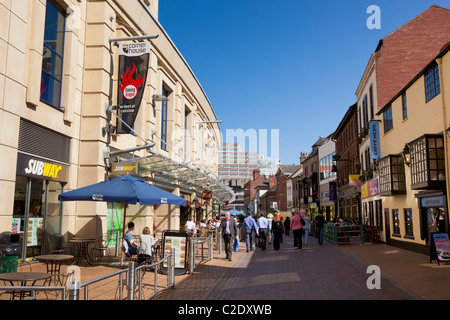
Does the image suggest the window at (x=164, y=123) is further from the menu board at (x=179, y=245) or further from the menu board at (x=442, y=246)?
the menu board at (x=442, y=246)

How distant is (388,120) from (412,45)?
273 inches

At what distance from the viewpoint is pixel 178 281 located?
9977 mm

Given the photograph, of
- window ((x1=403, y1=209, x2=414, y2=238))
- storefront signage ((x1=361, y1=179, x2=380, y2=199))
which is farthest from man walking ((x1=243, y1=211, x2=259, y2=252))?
storefront signage ((x1=361, y1=179, x2=380, y2=199))

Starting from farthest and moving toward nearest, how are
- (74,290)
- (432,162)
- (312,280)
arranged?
(432,162) < (312,280) < (74,290)

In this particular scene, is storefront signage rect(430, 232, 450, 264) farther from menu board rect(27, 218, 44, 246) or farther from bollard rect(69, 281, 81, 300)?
menu board rect(27, 218, 44, 246)

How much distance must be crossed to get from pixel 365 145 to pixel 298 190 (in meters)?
44.7

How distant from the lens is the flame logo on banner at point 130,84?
48.1 feet

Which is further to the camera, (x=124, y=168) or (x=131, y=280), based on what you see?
(x=124, y=168)

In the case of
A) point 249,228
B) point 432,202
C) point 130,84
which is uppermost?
point 130,84

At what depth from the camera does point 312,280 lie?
9.87 m

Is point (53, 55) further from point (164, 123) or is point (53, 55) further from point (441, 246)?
point (441, 246)

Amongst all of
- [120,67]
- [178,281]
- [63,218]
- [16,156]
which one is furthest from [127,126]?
[178,281]

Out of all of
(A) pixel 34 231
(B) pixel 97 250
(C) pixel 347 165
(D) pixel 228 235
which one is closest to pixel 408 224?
(D) pixel 228 235
